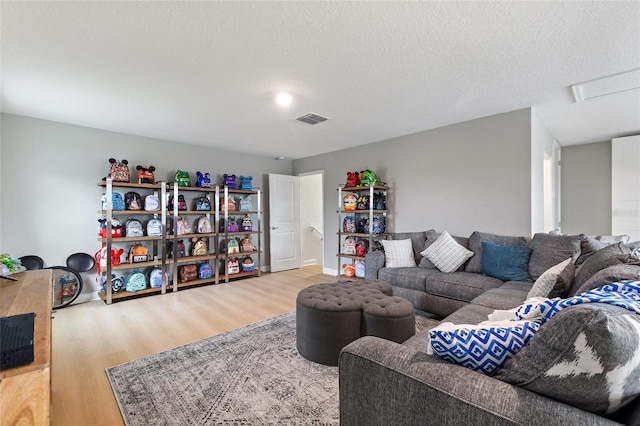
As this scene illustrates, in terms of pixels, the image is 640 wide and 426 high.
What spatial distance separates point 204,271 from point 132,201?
A: 1565 mm

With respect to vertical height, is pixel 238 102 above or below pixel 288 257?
above

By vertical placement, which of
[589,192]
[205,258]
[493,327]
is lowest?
[205,258]

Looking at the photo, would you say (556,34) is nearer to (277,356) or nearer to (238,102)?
(238,102)

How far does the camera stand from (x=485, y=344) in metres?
0.92

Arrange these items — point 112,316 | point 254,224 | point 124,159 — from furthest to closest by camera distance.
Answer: point 254,224
point 124,159
point 112,316

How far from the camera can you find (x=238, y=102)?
3.15m

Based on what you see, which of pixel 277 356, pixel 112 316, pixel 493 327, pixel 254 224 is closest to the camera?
pixel 493 327

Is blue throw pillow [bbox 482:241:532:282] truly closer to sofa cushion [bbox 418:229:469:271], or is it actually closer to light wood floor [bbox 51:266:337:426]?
sofa cushion [bbox 418:229:469:271]

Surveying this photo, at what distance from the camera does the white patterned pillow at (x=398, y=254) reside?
386cm

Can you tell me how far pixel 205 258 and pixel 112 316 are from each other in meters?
1.56

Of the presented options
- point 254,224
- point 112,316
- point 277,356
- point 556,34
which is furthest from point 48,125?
point 556,34

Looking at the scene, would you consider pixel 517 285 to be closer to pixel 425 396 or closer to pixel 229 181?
pixel 425 396

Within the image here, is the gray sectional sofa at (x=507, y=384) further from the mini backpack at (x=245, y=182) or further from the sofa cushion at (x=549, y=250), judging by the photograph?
the mini backpack at (x=245, y=182)

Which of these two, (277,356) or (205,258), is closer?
(277,356)
